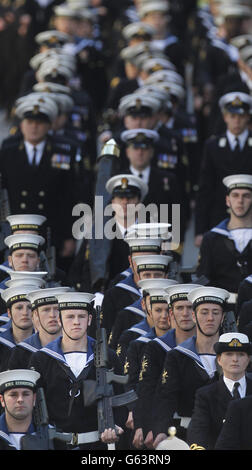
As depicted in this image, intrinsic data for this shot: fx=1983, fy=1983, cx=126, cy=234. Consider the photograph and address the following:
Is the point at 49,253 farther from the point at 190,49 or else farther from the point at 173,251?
the point at 190,49

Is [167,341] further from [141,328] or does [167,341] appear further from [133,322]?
[133,322]

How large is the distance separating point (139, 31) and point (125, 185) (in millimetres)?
6780

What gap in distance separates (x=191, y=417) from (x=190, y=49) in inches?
541

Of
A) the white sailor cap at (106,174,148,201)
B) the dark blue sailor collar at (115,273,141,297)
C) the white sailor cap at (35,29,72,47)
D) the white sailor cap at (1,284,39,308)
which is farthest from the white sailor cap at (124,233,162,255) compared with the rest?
the white sailor cap at (35,29,72,47)

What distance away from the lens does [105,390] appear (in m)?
17.0

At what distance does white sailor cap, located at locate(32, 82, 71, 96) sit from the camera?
24.4 metres

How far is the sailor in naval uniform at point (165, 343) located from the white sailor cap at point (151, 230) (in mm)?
1858

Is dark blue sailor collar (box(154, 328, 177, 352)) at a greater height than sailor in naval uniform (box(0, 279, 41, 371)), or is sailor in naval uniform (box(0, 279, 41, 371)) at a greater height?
sailor in naval uniform (box(0, 279, 41, 371))

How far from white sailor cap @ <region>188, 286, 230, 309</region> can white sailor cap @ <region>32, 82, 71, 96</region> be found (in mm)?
7137

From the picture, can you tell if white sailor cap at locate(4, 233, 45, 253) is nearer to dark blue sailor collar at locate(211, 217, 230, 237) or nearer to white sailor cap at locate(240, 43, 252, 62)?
dark blue sailor collar at locate(211, 217, 230, 237)
